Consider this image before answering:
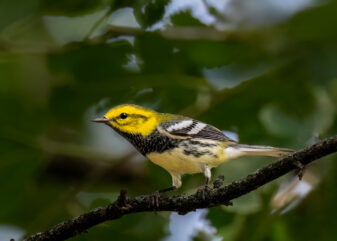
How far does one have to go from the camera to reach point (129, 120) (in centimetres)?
184

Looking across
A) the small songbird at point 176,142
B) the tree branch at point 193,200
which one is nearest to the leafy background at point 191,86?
the small songbird at point 176,142

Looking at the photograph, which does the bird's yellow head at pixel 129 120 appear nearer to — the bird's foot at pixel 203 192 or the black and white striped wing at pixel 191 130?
the black and white striped wing at pixel 191 130

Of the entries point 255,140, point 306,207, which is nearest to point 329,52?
point 255,140

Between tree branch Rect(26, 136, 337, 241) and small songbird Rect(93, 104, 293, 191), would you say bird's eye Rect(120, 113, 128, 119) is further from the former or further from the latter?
tree branch Rect(26, 136, 337, 241)

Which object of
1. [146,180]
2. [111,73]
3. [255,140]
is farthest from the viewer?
[146,180]

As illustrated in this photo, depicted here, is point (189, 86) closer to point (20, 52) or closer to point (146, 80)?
point (146, 80)

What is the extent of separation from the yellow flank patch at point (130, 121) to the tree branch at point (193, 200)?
0.42 metres

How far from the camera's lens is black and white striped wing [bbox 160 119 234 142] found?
183cm

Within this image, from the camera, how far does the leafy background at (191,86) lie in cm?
197

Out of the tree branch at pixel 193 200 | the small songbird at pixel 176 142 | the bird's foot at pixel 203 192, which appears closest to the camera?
the tree branch at pixel 193 200

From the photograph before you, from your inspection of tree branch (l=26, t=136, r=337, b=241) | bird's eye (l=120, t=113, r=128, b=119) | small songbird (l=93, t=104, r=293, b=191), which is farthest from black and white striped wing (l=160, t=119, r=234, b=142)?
tree branch (l=26, t=136, r=337, b=241)

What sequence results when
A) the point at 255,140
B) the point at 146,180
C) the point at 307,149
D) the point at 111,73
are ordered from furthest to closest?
the point at 146,180
the point at 111,73
the point at 255,140
the point at 307,149

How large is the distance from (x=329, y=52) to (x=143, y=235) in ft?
3.17

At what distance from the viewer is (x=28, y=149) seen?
2.22 meters
